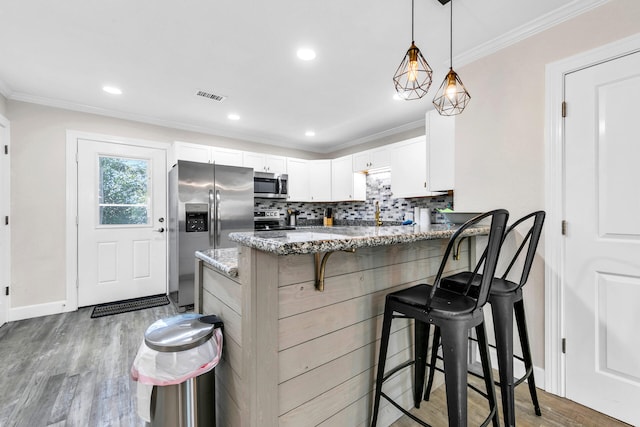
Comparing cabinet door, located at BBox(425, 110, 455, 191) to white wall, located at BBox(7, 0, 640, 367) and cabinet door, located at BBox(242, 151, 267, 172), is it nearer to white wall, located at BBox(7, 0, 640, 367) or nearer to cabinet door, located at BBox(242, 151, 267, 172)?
white wall, located at BBox(7, 0, 640, 367)

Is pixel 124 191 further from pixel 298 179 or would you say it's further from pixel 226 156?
pixel 298 179

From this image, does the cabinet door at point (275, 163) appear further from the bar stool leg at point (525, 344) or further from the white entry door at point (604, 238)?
the bar stool leg at point (525, 344)

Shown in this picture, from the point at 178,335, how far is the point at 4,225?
3.16 metres

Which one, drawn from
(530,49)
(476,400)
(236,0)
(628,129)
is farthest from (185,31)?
(476,400)

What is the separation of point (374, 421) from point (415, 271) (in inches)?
30.5

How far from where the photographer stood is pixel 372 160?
4.22 metres

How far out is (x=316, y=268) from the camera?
1.16 metres

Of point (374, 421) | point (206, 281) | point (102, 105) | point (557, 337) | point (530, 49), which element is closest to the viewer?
point (374, 421)

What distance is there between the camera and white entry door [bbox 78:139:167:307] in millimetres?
3354

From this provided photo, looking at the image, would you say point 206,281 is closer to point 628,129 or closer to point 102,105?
point 628,129

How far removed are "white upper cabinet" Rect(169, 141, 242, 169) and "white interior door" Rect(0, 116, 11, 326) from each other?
1523 mm

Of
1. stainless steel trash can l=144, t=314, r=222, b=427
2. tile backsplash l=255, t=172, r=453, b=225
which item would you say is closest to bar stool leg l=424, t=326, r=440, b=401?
stainless steel trash can l=144, t=314, r=222, b=427

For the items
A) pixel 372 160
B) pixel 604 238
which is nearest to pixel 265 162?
pixel 372 160

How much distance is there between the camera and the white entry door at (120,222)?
3.35 metres
